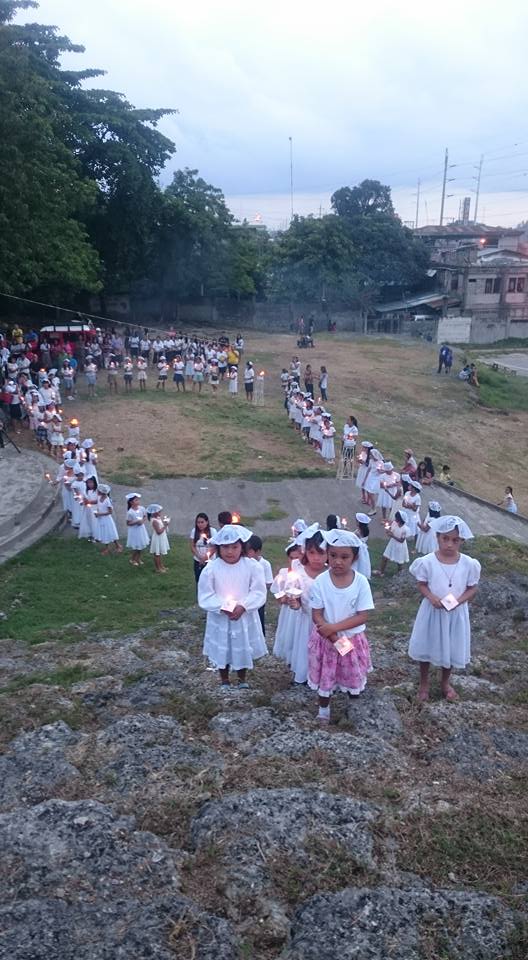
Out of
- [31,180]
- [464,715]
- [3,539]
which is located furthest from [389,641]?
[31,180]

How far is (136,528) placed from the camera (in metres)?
12.0

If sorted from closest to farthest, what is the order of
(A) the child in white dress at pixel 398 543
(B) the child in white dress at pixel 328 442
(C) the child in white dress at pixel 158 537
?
(C) the child in white dress at pixel 158 537
(A) the child in white dress at pixel 398 543
(B) the child in white dress at pixel 328 442

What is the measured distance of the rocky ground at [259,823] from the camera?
3838 millimetres

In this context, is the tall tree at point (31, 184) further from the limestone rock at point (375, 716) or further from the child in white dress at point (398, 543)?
the limestone rock at point (375, 716)

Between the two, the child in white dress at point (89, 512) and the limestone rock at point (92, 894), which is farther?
the child in white dress at point (89, 512)

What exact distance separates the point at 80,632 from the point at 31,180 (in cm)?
1599

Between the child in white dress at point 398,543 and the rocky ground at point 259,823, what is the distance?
5.11 m

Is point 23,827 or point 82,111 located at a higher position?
point 82,111

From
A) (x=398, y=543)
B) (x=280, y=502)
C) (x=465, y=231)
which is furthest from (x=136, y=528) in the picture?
(x=465, y=231)

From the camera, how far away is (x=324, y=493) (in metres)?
16.7

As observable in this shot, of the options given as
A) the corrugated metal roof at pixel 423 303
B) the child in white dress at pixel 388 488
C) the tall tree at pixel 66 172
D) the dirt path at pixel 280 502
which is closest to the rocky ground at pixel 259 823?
the child in white dress at pixel 388 488

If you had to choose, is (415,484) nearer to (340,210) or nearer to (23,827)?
(23,827)

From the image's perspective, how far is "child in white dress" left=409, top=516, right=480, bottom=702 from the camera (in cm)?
615

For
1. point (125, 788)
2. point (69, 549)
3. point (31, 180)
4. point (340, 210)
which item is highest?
point (340, 210)
